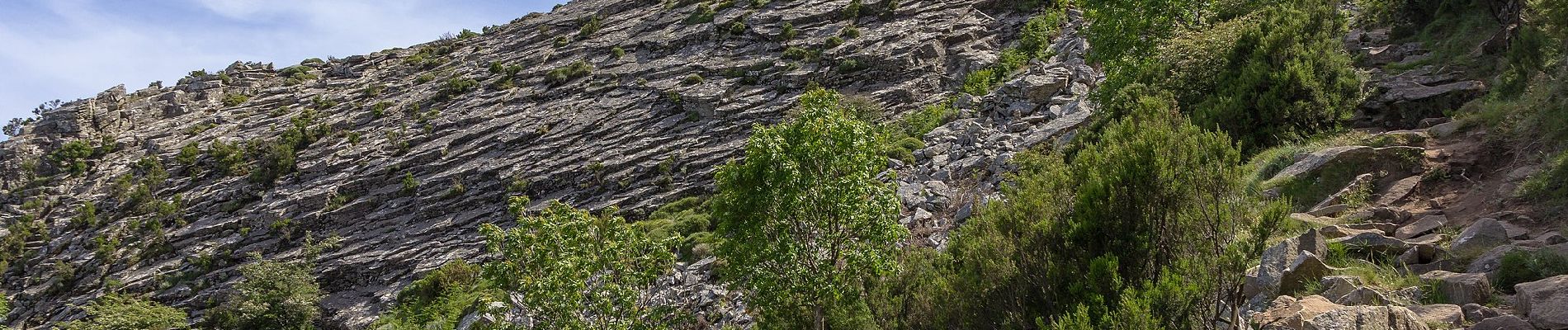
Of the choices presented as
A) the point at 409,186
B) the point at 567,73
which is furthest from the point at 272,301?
the point at 567,73

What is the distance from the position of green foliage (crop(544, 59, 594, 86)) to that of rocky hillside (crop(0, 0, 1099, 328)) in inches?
3.7

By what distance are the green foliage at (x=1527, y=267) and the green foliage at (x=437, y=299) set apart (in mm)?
21394

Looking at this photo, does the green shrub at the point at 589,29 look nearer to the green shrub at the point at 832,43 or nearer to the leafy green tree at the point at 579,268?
the green shrub at the point at 832,43

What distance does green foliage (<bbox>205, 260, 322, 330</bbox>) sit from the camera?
25.5 m

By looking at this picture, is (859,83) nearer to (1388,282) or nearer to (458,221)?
(458,221)

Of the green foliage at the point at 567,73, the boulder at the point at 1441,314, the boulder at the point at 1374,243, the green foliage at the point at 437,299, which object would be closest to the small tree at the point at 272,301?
the green foliage at the point at 437,299

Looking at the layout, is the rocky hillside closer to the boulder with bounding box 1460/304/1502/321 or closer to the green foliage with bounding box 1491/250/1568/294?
the green foliage with bounding box 1491/250/1568/294

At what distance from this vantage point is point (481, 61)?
43219mm

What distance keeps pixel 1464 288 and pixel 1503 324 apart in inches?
31.7

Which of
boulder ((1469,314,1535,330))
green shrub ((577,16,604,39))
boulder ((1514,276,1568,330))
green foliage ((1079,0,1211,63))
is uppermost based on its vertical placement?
green shrub ((577,16,604,39))

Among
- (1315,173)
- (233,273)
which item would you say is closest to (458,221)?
(233,273)

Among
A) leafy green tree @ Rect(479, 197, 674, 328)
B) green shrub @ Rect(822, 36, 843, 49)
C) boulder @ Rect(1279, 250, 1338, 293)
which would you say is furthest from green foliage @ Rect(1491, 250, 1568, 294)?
green shrub @ Rect(822, 36, 843, 49)

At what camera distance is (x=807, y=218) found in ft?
37.1

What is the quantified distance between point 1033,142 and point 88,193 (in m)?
40.6
